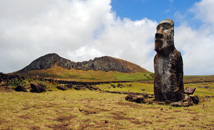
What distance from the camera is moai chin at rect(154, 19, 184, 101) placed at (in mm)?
13491

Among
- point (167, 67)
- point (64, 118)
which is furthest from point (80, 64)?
point (64, 118)

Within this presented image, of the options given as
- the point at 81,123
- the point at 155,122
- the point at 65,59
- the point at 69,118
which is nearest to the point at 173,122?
the point at 155,122

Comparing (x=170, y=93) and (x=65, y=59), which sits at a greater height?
(x=65, y=59)

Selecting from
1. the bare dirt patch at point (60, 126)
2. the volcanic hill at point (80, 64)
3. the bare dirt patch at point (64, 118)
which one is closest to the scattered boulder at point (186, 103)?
the bare dirt patch at point (64, 118)

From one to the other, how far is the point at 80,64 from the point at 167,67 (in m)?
82.2

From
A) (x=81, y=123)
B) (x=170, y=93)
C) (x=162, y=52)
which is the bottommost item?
(x=81, y=123)

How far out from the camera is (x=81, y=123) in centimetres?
706

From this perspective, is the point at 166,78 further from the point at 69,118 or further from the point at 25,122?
the point at 25,122

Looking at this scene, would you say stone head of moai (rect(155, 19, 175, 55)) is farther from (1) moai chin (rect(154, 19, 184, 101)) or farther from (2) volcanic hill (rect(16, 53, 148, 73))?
(2) volcanic hill (rect(16, 53, 148, 73))

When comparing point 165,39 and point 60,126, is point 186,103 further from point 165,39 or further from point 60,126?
point 60,126

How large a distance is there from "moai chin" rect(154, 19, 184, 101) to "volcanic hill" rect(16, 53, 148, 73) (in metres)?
77.6

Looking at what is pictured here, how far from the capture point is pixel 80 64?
306 feet

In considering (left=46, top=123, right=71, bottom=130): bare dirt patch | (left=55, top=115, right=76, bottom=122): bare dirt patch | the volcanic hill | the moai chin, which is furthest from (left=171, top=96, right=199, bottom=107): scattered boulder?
the volcanic hill

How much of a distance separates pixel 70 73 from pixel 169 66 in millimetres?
74036
